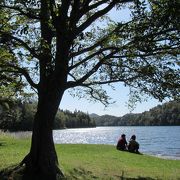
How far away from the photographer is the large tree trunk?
1488cm

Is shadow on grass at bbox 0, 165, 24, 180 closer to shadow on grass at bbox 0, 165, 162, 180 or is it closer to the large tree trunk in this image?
shadow on grass at bbox 0, 165, 162, 180

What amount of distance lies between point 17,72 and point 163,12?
612cm

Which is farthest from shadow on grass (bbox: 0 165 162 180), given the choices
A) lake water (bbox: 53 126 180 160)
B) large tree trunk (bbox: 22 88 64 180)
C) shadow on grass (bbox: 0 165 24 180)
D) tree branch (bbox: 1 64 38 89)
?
lake water (bbox: 53 126 180 160)

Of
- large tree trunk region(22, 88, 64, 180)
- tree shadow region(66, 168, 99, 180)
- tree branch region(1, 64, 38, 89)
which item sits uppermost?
tree branch region(1, 64, 38, 89)

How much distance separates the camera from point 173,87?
15.8 m

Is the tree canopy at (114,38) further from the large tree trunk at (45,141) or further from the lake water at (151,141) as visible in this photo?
the lake water at (151,141)

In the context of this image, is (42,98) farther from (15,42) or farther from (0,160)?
(0,160)

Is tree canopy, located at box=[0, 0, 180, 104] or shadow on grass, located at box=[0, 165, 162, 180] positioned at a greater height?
tree canopy, located at box=[0, 0, 180, 104]

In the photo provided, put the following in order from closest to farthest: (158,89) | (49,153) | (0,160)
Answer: (49,153)
(158,89)
(0,160)

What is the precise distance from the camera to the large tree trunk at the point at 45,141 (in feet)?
48.8

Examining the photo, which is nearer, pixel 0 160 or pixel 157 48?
pixel 157 48

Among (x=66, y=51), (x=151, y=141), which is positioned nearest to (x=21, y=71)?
(x=66, y=51)

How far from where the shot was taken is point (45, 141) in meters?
15.1

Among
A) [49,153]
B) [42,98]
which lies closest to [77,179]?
[49,153]
